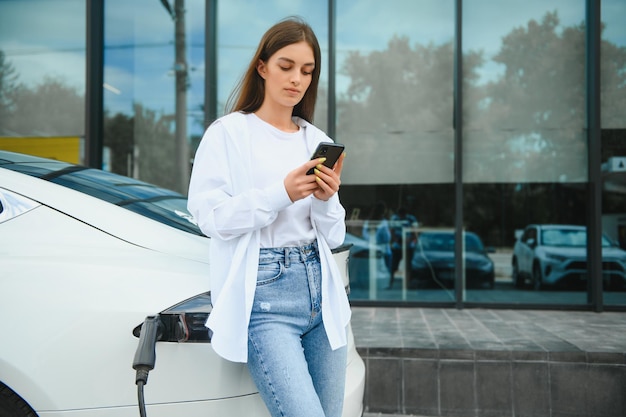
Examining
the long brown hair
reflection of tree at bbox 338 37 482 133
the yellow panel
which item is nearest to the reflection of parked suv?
reflection of tree at bbox 338 37 482 133

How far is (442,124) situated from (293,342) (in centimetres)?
520

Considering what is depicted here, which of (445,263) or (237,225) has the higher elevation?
(237,225)

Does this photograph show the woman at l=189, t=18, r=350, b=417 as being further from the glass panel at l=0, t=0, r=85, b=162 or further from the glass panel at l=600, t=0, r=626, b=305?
the glass panel at l=0, t=0, r=85, b=162

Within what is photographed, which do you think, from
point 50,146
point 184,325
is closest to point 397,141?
point 50,146

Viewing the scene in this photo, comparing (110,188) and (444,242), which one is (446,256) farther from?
(110,188)

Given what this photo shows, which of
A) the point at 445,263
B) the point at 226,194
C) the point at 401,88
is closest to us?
the point at 226,194

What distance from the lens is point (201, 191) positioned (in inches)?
63.4

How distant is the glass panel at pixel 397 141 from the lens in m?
6.39

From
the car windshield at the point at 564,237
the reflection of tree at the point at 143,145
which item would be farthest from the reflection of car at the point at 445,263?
the reflection of tree at the point at 143,145

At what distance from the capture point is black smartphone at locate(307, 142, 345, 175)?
1.53 metres

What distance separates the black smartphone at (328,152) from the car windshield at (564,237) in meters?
5.27

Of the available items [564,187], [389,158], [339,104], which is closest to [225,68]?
[339,104]

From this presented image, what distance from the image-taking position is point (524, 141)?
20.6ft

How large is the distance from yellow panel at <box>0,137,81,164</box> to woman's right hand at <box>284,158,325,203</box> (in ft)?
20.0
